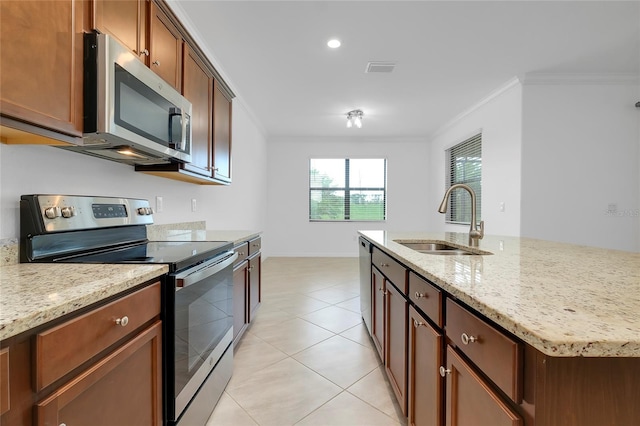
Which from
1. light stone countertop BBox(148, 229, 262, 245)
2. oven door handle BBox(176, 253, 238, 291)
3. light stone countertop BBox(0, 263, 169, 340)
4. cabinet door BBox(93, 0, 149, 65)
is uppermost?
cabinet door BBox(93, 0, 149, 65)

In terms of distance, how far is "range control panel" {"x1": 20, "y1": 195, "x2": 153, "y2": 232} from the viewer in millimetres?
1170

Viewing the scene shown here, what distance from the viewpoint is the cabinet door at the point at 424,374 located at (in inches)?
40.0

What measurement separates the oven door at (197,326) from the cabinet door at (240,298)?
317mm

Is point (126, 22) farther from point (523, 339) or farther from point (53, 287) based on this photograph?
point (523, 339)

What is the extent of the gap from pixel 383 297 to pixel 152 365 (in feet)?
4.13

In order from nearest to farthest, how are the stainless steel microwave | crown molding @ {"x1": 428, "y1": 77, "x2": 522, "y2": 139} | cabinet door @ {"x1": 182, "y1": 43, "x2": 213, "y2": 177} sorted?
the stainless steel microwave < cabinet door @ {"x1": 182, "y1": 43, "x2": 213, "y2": 177} < crown molding @ {"x1": 428, "y1": 77, "x2": 522, "y2": 139}

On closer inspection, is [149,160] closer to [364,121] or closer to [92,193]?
[92,193]

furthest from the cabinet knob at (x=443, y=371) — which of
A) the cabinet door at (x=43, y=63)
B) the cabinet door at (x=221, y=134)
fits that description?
the cabinet door at (x=221, y=134)

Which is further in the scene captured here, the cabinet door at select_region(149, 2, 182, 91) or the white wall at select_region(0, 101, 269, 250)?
the cabinet door at select_region(149, 2, 182, 91)

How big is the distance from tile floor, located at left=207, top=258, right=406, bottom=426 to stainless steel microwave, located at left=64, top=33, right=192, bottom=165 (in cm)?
144

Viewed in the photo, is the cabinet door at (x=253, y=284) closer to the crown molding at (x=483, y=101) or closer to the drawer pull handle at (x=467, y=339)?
the drawer pull handle at (x=467, y=339)

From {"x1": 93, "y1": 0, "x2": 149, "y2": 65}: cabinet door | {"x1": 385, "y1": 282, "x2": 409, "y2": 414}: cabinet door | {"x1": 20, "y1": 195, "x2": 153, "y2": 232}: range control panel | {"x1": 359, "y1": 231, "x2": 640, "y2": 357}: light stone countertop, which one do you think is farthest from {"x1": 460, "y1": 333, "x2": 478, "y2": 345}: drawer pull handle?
{"x1": 93, "y1": 0, "x2": 149, "y2": 65}: cabinet door

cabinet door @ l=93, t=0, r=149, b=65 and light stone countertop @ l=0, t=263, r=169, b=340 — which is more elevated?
cabinet door @ l=93, t=0, r=149, b=65

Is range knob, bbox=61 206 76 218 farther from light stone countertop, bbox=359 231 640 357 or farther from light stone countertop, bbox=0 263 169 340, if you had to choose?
light stone countertop, bbox=359 231 640 357
